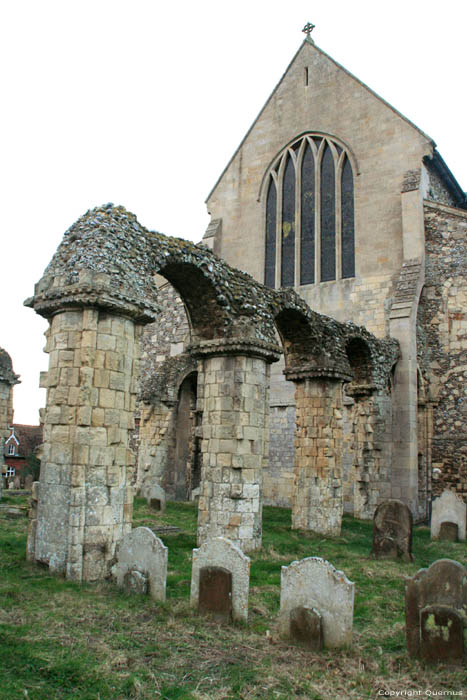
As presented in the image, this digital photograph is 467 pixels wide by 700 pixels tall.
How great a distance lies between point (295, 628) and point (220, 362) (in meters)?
6.51

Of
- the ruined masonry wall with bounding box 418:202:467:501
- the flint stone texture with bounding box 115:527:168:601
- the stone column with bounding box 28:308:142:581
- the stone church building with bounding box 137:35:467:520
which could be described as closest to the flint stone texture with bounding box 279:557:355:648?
the flint stone texture with bounding box 115:527:168:601

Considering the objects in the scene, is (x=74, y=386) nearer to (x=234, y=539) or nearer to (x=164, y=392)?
(x=234, y=539)

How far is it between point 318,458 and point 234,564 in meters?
7.94

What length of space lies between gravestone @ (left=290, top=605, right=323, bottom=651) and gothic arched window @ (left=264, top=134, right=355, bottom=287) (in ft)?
54.3

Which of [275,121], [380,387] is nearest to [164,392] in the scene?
[380,387]

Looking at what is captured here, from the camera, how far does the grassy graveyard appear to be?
4.49m

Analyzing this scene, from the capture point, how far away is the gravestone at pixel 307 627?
5.38m

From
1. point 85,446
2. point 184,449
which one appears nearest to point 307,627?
point 85,446

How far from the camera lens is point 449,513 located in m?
13.9

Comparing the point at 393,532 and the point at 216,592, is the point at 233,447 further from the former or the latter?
the point at 216,592

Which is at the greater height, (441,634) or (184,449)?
(184,449)

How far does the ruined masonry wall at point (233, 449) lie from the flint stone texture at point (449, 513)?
539 cm

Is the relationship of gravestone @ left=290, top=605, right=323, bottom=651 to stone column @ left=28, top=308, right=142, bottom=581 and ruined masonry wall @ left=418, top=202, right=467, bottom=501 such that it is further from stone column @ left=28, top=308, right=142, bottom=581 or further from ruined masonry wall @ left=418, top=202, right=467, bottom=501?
ruined masonry wall @ left=418, top=202, right=467, bottom=501

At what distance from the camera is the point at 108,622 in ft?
19.5
